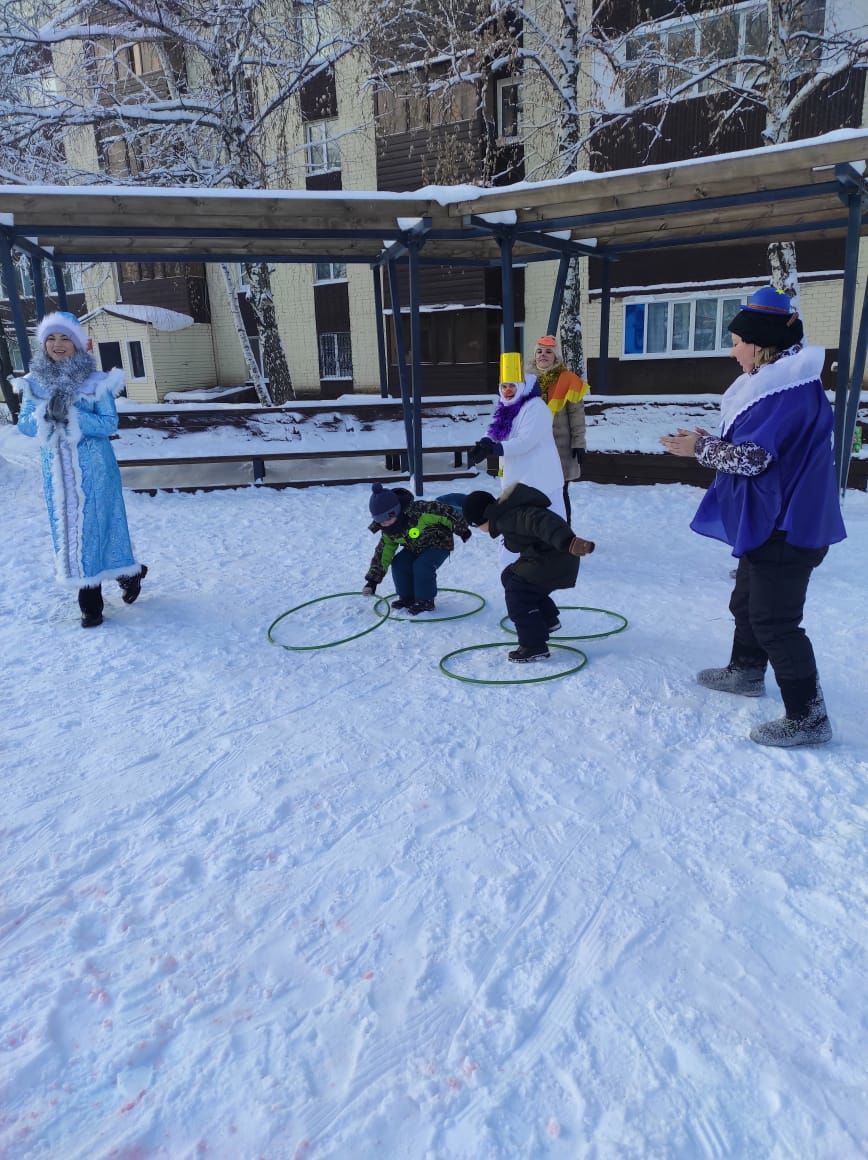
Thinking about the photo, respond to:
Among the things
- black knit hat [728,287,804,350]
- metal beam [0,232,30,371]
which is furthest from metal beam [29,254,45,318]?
black knit hat [728,287,804,350]

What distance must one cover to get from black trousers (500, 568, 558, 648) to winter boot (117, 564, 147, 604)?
2.64 meters

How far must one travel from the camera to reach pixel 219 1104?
5.57 ft

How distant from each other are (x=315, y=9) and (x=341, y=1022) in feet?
50.1

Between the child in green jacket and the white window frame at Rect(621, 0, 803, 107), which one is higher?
the white window frame at Rect(621, 0, 803, 107)

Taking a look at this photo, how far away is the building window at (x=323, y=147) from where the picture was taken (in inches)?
711

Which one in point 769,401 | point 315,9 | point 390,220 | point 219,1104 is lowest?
point 219,1104

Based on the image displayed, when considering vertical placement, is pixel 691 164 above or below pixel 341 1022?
above

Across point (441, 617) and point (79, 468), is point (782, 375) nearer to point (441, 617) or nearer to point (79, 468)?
point (441, 617)

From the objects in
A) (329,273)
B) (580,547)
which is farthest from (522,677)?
(329,273)

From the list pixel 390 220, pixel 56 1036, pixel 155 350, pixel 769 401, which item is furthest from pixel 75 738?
pixel 155 350

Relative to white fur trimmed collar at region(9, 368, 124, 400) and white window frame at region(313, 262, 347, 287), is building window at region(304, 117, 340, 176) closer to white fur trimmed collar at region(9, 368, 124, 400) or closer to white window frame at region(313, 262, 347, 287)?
white window frame at region(313, 262, 347, 287)

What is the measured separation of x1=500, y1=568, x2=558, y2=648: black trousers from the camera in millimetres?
4047

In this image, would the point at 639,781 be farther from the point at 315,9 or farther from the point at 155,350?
the point at 155,350

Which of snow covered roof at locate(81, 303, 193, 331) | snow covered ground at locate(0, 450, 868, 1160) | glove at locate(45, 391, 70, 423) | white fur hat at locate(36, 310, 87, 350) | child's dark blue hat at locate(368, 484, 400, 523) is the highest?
snow covered roof at locate(81, 303, 193, 331)
